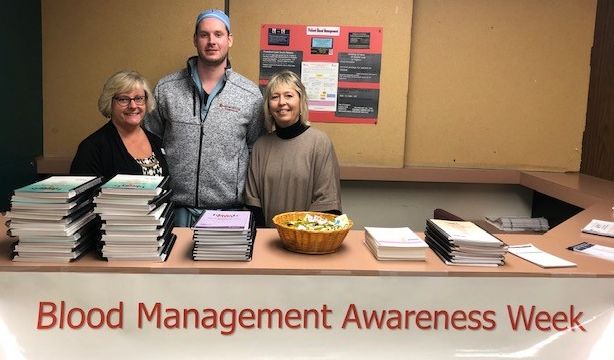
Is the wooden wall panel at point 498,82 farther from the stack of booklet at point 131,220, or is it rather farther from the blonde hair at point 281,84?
the stack of booklet at point 131,220

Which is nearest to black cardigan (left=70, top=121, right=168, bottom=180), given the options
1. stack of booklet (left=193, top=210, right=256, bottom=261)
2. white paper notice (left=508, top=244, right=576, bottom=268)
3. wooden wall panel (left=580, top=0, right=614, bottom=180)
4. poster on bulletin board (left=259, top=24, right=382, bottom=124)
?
stack of booklet (left=193, top=210, right=256, bottom=261)

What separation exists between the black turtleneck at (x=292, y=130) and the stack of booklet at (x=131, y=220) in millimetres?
998

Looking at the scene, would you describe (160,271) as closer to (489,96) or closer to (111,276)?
Answer: (111,276)

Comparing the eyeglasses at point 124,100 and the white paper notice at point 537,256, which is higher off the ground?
the eyeglasses at point 124,100

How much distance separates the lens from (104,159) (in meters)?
2.28

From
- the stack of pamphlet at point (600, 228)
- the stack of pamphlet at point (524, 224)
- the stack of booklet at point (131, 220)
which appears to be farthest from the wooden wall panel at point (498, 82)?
the stack of booklet at point (131, 220)

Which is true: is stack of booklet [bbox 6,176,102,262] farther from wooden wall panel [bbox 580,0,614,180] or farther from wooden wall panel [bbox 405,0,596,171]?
wooden wall panel [bbox 580,0,614,180]

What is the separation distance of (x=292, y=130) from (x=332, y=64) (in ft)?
3.41

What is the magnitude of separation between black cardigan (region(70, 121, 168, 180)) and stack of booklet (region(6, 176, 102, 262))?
25.5 inches

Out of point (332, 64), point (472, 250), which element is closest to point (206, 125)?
point (332, 64)

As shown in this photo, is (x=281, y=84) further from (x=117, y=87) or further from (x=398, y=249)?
(x=398, y=249)

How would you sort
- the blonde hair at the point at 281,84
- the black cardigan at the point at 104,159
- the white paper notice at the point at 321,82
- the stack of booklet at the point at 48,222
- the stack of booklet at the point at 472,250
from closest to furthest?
the stack of booklet at the point at 48,222
the stack of booklet at the point at 472,250
the black cardigan at the point at 104,159
the blonde hair at the point at 281,84
the white paper notice at the point at 321,82

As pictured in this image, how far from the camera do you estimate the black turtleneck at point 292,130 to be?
2529mm

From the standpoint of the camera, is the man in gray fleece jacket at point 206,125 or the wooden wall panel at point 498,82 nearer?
the man in gray fleece jacket at point 206,125
